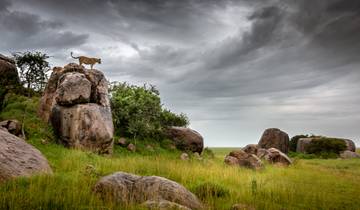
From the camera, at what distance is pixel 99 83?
30250 mm

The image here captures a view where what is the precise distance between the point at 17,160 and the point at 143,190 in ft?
19.2

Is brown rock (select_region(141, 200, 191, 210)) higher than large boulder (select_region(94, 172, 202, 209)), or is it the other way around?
large boulder (select_region(94, 172, 202, 209))

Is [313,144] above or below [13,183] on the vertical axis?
above

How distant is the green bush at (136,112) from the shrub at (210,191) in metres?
19.5

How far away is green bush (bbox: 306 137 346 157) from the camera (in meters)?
52.6

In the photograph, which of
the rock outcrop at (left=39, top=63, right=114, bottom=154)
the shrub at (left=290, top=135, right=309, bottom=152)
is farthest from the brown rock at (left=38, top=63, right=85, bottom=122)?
the shrub at (left=290, top=135, right=309, bottom=152)

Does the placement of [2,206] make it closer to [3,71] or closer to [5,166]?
[5,166]

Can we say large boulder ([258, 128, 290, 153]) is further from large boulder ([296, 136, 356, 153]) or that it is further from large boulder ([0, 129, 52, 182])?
large boulder ([0, 129, 52, 182])

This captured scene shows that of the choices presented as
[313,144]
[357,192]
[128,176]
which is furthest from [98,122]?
[313,144]

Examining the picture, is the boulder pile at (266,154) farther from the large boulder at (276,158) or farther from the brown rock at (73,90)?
the brown rock at (73,90)

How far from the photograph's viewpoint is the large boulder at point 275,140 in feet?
185

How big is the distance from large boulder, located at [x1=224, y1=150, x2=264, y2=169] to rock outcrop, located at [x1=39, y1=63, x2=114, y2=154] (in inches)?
390

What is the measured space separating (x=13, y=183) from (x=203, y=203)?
633 centimetres

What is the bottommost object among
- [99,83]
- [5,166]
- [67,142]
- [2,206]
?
[2,206]
